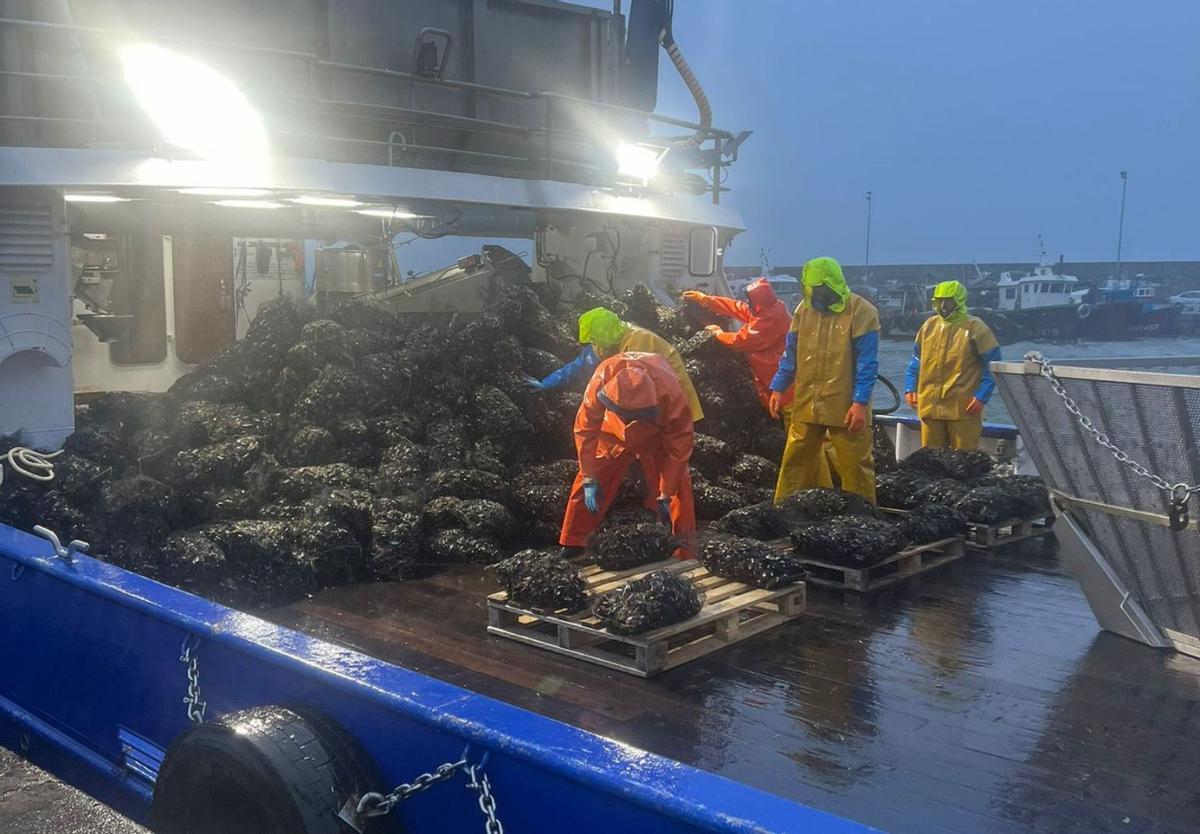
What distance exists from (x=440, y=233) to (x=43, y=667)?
5908mm

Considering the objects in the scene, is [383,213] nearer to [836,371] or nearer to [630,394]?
[630,394]

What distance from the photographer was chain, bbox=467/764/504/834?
2.21m

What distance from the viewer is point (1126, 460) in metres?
3.61

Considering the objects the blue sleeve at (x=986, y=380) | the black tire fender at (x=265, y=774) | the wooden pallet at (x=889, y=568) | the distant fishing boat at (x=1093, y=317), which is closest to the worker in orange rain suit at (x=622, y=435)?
the wooden pallet at (x=889, y=568)

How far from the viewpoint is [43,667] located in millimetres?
3715

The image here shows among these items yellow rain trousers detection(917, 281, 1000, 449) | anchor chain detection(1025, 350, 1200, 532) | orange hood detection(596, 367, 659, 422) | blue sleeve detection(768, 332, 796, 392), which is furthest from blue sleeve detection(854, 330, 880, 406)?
anchor chain detection(1025, 350, 1200, 532)

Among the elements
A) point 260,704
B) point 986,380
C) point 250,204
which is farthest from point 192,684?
point 986,380

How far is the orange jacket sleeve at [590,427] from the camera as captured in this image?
→ 534 centimetres

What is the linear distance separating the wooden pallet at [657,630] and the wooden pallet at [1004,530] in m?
1.81

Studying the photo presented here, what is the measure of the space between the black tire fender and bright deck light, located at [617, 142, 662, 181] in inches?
245

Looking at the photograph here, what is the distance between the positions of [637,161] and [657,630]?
5218 mm

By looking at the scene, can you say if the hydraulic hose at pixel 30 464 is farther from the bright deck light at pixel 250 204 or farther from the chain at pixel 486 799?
the chain at pixel 486 799

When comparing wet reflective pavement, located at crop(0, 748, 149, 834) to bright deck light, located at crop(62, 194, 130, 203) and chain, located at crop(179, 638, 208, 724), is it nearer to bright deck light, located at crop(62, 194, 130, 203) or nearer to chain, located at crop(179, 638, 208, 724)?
chain, located at crop(179, 638, 208, 724)

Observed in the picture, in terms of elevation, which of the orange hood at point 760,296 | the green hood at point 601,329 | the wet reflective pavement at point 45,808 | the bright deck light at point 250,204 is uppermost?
the bright deck light at point 250,204
